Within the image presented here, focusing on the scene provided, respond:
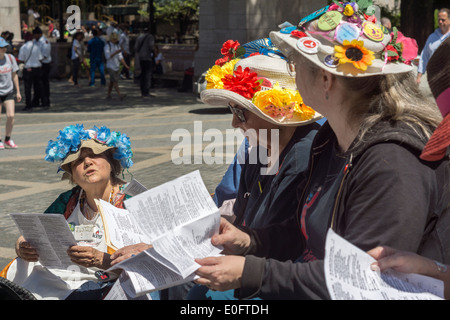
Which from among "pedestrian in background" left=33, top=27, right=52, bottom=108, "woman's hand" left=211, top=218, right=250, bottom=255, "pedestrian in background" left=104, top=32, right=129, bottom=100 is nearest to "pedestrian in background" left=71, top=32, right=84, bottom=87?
"pedestrian in background" left=104, top=32, right=129, bottom=100

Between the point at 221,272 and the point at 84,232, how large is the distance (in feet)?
5.27

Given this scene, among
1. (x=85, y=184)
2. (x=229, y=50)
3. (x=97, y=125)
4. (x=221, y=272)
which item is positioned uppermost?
(x=229, y=50)

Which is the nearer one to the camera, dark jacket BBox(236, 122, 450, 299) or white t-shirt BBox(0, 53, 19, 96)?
dark jacket BBox(236, 122, 450, 299)

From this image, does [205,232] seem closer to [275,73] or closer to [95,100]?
[275,73]

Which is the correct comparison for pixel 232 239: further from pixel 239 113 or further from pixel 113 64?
pixel 113 64

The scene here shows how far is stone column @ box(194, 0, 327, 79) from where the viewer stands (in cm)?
1648

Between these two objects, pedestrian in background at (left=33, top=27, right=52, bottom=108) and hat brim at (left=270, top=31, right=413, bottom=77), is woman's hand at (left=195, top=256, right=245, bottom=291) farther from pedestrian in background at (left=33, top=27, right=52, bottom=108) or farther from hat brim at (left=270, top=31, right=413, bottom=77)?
pedestrian in background at (left=33, top=27, right=52, bottom=108)

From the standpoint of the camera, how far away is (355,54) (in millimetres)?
2189

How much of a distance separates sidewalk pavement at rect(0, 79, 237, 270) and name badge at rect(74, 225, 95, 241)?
47.7 inches

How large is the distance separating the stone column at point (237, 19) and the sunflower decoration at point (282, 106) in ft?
44.4

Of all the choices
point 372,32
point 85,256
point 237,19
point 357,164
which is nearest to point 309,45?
point 372,32

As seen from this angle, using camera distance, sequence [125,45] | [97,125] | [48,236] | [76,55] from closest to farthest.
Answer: [48,236] → [97,125] → [76,55] → [125,45]

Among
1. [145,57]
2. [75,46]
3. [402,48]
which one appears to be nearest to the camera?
[402,48]

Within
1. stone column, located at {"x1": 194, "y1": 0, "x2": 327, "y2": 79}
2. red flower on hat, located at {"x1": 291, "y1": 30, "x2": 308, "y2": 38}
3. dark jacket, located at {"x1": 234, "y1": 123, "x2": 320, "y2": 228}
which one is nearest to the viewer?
red flower on hat, located at {"x1": 291, "y1": 30, "x2": 308, "y2": 38}
